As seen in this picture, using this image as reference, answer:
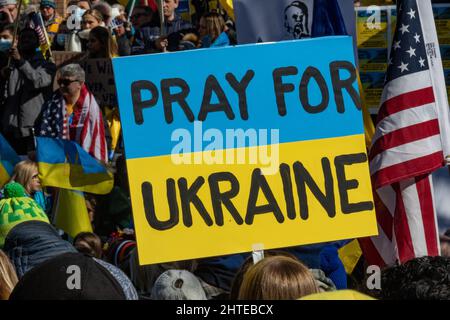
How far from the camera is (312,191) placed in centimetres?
465

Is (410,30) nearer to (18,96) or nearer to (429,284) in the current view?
(429,284)

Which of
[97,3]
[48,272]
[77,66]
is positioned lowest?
[48,272]

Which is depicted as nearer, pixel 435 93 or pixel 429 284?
pixel 429 284

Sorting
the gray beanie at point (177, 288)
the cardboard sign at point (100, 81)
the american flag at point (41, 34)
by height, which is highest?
the american flag at point (41, 34)

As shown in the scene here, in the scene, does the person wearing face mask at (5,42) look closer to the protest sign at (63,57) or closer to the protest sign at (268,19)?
the protest sign at (63,57)

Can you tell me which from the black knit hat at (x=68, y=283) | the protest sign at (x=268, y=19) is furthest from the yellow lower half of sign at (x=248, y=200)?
the protest sign at (x=268, y=19)

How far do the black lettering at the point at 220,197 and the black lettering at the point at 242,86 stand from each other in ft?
0.96

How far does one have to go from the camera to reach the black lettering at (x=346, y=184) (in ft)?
15.3

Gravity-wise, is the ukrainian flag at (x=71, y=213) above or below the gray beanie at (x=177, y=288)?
above

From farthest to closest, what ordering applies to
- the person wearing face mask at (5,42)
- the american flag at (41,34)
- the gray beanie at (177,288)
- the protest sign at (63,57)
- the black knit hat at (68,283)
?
the person wearing face mask at (5,42), the american flag at (41,34), the protest sign at (63,57), the gray beanie at (177,288), the black knit hat at (68,283)

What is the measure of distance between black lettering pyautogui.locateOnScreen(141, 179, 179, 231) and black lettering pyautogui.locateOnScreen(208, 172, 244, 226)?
0.53ft
